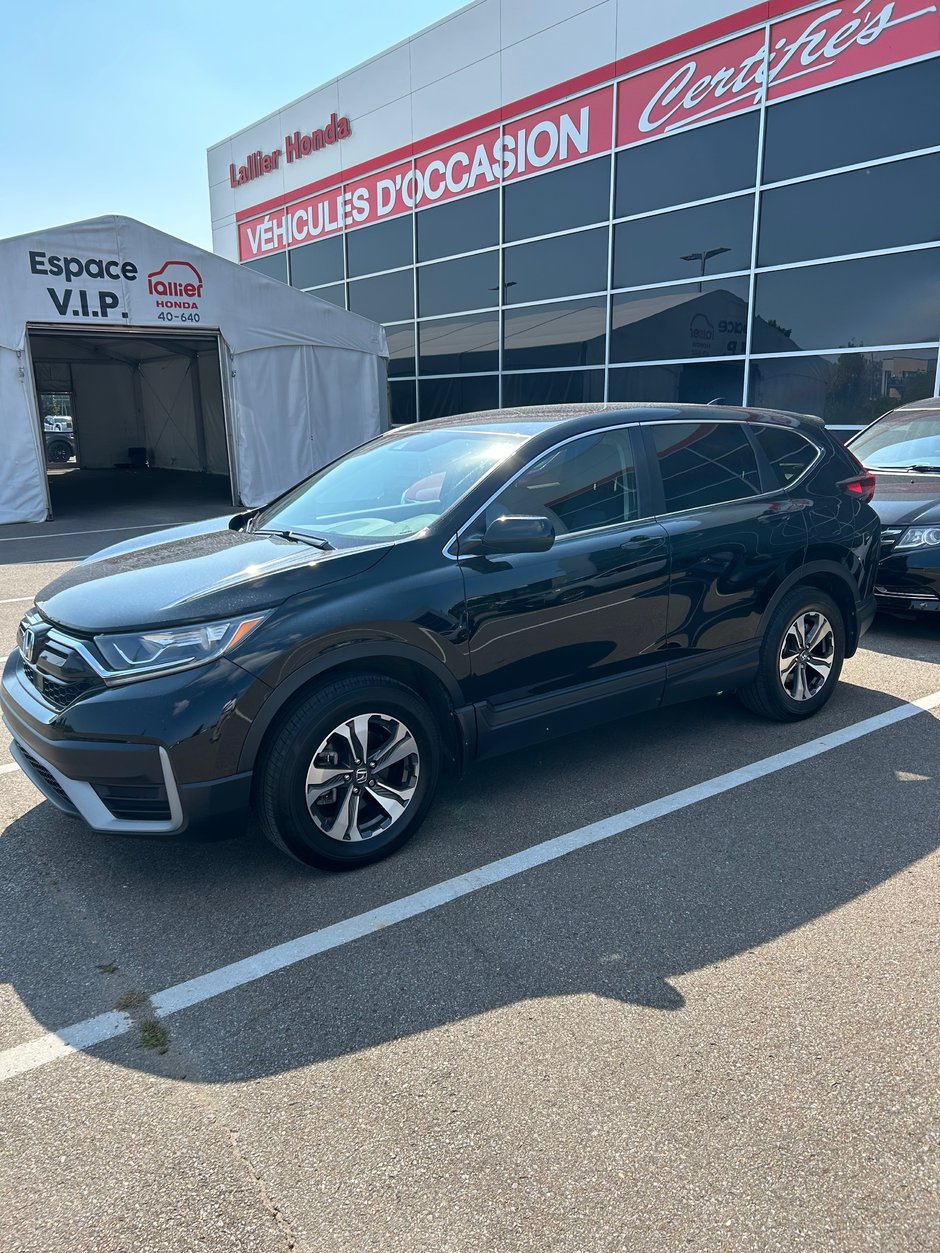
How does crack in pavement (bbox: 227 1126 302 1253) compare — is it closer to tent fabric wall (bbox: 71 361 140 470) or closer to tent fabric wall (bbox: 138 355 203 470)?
tent fabric wall (bbox: 138 355 203 470)

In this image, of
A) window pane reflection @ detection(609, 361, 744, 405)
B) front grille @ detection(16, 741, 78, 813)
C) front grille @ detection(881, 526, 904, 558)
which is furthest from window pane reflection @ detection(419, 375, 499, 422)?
front grille @ detection(16, 741, 78, 813)

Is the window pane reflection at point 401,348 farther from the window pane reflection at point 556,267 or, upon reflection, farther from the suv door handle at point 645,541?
the suv door handle at point 645,541

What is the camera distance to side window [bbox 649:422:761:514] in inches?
170

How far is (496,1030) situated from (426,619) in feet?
5.01

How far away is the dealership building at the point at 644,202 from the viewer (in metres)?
11.3

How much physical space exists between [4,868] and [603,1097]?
2504 millimetres

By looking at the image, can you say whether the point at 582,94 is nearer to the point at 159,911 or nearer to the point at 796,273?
the point at 796,273

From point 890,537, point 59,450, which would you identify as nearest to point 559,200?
point 890,537

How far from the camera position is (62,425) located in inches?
1283

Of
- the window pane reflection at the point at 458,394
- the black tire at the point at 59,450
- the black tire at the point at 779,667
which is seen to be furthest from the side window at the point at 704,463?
the black tire at the point at 59,450

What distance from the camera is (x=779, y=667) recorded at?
187 inches

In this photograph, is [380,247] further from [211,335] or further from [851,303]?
[851,303]

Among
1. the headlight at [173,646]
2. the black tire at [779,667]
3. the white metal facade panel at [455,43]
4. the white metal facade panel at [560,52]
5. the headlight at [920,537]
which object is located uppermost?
the white metal facade panel at [455,43]

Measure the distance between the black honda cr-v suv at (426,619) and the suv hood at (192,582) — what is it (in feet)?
0.05
